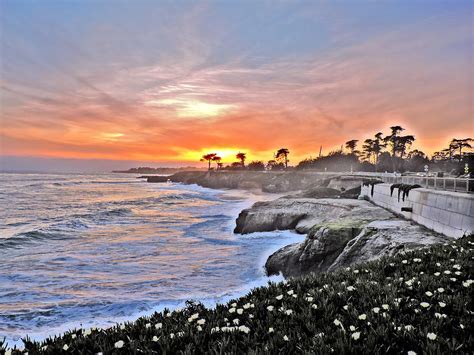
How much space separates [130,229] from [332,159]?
10950 cm

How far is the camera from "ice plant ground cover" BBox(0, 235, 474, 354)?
3.70 metres

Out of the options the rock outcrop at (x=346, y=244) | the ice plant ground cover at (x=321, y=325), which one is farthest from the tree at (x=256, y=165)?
the ice plant ground cover at (x=321, y=325)

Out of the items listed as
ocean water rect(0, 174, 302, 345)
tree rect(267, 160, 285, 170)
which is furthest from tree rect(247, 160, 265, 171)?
ocean water rect(0, 174, 302, 345)

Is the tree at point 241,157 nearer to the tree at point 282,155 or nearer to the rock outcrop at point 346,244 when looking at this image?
the tree at point 282,155

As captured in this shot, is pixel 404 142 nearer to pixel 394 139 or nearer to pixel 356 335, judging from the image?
pixel 394 139

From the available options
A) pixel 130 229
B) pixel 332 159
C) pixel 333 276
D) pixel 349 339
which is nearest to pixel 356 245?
pixel 333 276

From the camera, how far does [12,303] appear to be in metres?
10.7

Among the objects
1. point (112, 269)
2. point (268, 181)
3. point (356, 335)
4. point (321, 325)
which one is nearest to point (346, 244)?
point (321, 325)

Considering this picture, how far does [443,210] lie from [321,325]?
35.9 feet

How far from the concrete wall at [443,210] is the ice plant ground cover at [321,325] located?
5.75 meters

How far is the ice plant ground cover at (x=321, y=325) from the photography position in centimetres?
370

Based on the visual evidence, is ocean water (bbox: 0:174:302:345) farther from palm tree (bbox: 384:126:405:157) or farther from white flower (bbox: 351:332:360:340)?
palm tree (bbox: 384:126:405:157)

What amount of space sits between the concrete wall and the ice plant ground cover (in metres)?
5.75

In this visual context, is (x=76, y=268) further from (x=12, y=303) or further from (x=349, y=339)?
(x=349, y=339)
